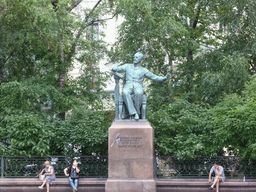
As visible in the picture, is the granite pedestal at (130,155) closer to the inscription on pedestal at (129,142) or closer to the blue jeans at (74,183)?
the inscription on pedestal at (129,142)

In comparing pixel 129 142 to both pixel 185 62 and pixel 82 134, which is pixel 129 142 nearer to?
pixel 82 134

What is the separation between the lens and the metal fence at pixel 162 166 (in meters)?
12.9

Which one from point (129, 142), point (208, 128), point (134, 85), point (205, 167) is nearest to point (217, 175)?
point (205, 167)

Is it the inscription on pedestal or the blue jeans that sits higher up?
the inscription on pedestal

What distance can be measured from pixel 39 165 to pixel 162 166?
170 inches

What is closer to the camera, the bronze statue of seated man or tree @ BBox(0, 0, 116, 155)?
the bronze statue of seated man

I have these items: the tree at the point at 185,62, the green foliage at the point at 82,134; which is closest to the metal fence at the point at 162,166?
the tree at the point at 185,62

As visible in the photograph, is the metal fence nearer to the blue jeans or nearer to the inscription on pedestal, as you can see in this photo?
the blue jeans

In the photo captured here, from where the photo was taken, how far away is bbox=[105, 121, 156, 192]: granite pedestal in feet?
37.1

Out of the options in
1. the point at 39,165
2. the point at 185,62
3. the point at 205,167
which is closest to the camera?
the point at 205,167

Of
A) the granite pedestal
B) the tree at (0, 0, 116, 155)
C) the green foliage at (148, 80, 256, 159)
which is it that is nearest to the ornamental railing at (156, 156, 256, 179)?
the green foliage at (148, 80, 256, 159)

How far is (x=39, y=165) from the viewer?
13281 mm

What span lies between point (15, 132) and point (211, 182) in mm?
7491

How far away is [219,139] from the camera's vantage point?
1398cm
